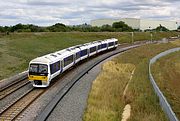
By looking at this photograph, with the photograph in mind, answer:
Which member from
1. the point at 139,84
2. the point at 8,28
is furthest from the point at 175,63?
the point at 8,28

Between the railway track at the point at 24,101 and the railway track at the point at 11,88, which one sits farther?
the railway track at the point at 11,88

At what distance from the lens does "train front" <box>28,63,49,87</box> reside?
2858 cm

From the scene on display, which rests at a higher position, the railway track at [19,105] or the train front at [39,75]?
the train front at [39,75]

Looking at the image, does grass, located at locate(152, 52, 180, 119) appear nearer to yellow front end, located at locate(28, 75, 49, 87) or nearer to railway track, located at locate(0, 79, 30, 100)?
yellow front end, located at locate(28, 75, 49, 87)

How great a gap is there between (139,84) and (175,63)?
31301mm

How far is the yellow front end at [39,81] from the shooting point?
28.6 meters

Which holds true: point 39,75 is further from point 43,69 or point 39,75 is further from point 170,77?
point 170,77

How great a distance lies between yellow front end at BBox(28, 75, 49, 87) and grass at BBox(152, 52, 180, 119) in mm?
9392

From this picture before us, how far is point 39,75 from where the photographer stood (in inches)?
1132

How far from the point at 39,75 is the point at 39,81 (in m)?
0.48

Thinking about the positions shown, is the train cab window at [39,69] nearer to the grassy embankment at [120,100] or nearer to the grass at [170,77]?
the grassy embankment at [120,100]

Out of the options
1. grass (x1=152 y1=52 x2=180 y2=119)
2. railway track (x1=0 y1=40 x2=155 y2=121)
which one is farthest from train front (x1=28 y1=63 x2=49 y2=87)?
grass (x1=152 y1=52 x2=180 y2=119)

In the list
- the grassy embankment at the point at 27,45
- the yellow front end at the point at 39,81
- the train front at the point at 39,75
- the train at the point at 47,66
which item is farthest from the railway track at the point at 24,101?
the grassy embankment at the point at 27,45

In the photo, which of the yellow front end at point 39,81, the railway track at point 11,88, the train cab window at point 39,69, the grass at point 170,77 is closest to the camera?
the grass at point 170,77
